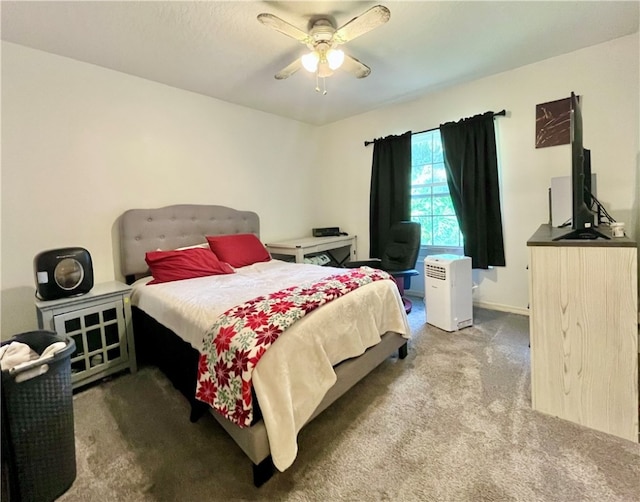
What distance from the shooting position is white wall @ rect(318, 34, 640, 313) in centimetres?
253

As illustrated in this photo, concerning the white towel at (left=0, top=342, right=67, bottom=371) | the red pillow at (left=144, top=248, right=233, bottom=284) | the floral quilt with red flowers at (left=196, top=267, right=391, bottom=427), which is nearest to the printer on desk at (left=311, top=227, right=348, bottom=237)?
the red pillow at (left=144, top=248, right=233, bottom=284)

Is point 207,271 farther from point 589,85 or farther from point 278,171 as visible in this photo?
point 589,85

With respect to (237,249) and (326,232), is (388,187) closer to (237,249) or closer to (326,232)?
(326,232)

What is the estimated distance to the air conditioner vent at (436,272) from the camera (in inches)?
109

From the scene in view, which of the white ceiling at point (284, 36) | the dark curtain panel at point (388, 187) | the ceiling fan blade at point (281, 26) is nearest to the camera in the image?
the ceiling fan blade at point (281, 26)

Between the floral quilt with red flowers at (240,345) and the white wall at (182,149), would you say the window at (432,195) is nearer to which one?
the white wall at (182,149)

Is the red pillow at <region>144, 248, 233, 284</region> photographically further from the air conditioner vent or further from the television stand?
the television stand

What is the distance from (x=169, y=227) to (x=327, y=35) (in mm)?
2147

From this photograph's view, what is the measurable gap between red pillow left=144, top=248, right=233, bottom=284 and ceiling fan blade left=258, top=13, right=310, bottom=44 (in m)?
1.81

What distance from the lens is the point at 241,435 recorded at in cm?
133

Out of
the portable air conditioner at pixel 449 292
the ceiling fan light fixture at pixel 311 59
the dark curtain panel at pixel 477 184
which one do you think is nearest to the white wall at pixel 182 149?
the dark curtain panel at pixel 477 184

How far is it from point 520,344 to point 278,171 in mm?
3274

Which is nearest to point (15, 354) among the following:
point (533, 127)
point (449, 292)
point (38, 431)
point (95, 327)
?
point (38, 431)

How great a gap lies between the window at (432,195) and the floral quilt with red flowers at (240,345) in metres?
2.49
